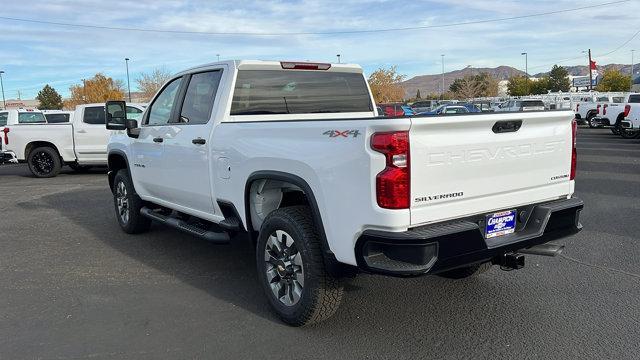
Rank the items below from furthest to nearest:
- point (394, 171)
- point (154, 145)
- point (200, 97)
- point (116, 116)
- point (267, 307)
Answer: point (116, 116) < point (154, 145) < point (200, 97) < point (267, 307) < point (394, 171)

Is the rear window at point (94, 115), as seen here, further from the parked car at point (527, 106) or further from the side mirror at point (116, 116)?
the parked car at point (527, 106)

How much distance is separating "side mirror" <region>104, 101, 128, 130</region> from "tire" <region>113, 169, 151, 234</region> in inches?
29.6

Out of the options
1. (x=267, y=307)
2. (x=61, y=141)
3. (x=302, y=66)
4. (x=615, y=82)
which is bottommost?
(x=267, y=307)

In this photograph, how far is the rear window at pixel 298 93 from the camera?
16.6 feet

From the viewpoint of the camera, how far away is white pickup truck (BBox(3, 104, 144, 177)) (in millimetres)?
13656

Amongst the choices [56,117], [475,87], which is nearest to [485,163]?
[56,117]

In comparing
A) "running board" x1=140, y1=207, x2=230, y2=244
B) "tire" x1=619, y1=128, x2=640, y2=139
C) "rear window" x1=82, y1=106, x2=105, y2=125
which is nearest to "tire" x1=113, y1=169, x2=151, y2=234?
"running board" x1=140, y1=207, x2=230, y2=244

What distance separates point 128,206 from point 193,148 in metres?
2.32

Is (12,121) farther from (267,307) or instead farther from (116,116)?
(267,307)

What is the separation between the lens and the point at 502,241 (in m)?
3.68

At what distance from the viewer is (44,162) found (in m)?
14.0

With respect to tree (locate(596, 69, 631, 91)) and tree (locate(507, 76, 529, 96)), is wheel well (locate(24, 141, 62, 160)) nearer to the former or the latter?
tree (locate(596, 69, 631, 91))

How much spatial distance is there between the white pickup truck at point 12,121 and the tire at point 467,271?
12543mm

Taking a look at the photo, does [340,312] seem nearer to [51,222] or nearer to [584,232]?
[584,232]
